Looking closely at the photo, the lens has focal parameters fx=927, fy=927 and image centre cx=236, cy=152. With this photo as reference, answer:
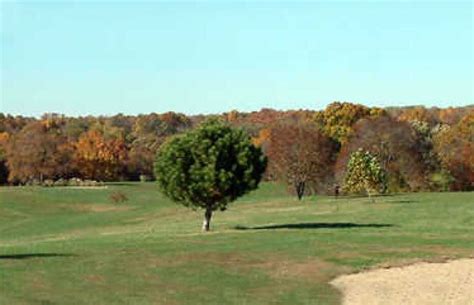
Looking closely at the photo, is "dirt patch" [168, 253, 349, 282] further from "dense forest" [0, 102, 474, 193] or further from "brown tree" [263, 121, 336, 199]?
"brown tree" [263, 121, 336, 199]

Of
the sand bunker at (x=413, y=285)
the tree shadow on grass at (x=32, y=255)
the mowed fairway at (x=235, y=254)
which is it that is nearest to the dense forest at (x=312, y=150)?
the mowed fairway at (x=235, y=254)

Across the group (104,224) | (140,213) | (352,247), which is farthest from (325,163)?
(352,247)

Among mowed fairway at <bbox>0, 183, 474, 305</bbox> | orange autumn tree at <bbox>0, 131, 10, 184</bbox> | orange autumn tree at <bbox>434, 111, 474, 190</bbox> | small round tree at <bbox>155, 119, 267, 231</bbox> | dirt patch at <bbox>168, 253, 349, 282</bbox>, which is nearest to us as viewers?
mowed fairway at <bbox>0, 183, 474, 305</bbox>

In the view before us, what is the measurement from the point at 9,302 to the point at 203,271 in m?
8.73

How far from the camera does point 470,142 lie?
105125mm

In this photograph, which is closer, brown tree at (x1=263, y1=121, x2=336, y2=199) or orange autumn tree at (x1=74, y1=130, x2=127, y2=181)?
brown tree at (x1=263, y1=121, x2=336, y2=199)

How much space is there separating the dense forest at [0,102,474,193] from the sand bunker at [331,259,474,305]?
31.5m

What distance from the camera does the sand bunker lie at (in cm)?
2789

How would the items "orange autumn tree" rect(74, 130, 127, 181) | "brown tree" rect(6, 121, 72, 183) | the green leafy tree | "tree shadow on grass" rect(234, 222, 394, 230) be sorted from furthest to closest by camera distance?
"orange autumn tree" rect(74, 130, 127, 181) → "brown tree" rect(6, 121, 72, 183) → the green leafy tree → "tree shadow on grass" rect(234, 222, 394, 230)

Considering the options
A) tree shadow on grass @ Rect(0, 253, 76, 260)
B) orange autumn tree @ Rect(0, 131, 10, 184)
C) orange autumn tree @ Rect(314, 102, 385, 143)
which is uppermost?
orange autumn tree @ Rect(314, 102, 385, 143)

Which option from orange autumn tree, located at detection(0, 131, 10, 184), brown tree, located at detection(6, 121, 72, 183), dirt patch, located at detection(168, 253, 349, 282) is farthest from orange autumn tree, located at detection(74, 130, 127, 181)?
dirt patch, located at detection(168, 253, 349, 282)

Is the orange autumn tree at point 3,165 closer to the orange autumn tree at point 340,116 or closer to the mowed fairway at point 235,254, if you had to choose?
the orange autumn tree at point 340,116

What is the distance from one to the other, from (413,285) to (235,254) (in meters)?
8.78

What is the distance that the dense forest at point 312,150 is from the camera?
8738 centimetres
